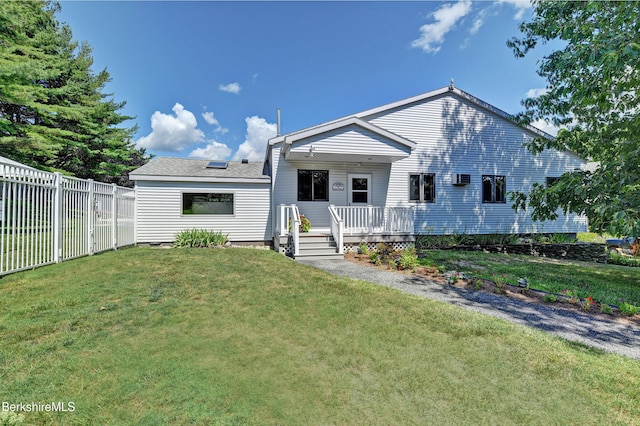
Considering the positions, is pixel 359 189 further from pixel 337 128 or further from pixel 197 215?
pixel 197 215

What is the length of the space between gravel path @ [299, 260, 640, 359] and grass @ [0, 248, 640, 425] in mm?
502

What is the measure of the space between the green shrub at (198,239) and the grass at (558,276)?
7309mm

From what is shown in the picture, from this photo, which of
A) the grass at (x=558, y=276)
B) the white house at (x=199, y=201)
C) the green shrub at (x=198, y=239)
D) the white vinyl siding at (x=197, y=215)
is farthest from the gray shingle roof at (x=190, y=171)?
the grass at (x=558, y=276)

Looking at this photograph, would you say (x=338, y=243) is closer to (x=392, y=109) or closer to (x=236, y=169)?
(x=236, y=169)

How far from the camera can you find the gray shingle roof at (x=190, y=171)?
10358 millimetres

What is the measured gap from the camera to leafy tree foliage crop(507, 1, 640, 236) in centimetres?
531

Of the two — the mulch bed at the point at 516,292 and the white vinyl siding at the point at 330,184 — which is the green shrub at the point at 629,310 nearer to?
the mulch bed at the point at 516,292

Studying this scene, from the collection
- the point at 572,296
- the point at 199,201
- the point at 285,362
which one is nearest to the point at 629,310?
the point at 572,296

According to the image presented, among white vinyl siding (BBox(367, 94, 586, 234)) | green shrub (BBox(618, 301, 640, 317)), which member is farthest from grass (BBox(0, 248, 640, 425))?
white vinyl siding (BBox(367, 94, 586, 234))

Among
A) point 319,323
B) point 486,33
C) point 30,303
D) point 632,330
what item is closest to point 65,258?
point 30,303

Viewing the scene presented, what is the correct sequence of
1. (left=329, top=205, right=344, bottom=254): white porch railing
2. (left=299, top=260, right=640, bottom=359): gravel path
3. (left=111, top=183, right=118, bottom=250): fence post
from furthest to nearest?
(left=329, top=205, right=344, bottom=254): white porch railing
(left=111, top=183, right=118, bottom=250): fence post
(left=299, top=260, right=640, bottom=359): gravel path

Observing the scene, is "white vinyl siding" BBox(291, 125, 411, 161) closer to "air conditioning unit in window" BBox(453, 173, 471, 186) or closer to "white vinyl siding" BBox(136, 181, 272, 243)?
"white vinyl siding" BBox(136, 181, 272, 243)

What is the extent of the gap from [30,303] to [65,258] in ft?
10.4

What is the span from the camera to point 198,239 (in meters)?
10.3
